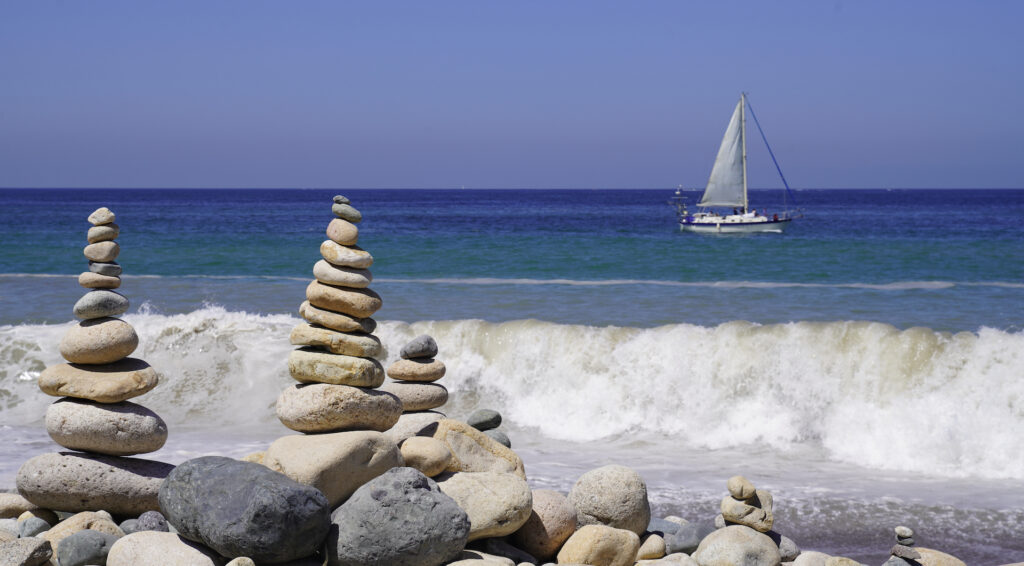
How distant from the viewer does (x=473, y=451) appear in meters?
7.85

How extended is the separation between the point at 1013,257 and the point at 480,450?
28.2m

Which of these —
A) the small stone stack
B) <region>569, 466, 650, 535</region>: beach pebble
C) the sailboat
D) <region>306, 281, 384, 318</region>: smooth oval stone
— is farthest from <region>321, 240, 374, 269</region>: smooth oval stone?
the sailboat

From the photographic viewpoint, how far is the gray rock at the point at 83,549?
6.10 m

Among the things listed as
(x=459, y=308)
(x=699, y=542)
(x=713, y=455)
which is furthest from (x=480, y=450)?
(x=459, y=308)

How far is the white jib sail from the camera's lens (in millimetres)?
52219

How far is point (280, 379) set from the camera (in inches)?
587

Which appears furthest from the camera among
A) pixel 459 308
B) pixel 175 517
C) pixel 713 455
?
pixel 459 308

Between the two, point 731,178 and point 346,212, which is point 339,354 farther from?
point 731,178

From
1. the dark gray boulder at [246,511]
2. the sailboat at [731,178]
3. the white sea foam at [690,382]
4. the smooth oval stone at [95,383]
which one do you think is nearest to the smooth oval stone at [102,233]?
the smooth oval stone at [95,383]

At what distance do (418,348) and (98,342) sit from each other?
111 inches

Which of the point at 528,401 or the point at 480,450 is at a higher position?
the point at 480,450

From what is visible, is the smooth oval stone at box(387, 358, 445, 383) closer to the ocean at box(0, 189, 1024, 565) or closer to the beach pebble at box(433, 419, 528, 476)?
the beach pebble at box(433, 419, 528, 476)

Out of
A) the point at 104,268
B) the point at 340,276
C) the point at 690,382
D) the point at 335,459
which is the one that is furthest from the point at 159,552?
the point at 690,382

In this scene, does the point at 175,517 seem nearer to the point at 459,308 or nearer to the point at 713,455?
the point at 713,455
